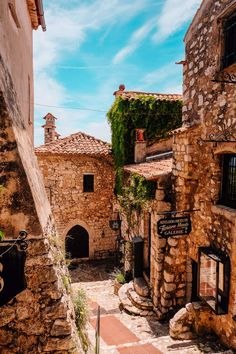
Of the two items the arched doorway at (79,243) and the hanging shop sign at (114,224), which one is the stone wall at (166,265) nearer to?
the hanging shop sign at (114,224)

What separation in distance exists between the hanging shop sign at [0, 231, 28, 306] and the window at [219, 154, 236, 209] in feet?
15.7

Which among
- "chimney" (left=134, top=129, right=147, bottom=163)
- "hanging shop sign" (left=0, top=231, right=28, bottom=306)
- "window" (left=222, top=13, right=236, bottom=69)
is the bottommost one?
"hanging shop sign" (left=0, top=231, right=28, bottom=306)

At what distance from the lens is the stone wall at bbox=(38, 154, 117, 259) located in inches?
574

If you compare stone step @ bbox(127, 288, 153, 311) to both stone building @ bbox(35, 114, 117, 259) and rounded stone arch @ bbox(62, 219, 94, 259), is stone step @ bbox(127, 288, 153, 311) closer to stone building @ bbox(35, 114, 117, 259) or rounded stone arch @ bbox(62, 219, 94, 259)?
rounded stone arch @ bbox(62, 219, 94, 259)

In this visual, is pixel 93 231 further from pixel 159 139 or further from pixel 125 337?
pixel 125 337

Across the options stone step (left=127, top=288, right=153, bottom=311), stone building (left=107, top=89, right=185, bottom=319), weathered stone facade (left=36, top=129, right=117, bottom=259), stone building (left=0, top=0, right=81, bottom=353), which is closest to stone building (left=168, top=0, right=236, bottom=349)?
stone building (left=107, top=89, right=185, bottom=319)

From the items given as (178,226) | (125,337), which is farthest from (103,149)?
(125,337)

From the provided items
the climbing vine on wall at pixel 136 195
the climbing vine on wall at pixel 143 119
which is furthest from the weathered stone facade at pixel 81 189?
the climbing vine on wall at pixel 136 195

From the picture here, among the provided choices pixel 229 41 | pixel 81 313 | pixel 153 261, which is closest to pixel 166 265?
pixel 153 261

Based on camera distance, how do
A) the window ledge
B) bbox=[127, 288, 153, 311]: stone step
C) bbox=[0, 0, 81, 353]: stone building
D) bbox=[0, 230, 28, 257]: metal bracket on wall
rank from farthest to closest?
bbox=[127, 288, 153, 311]: stone step → the window ledge → bbox=[0, 0, 81, 353]: stone building → bbox=[0, 230, 28, 257]: metal bracket on wall

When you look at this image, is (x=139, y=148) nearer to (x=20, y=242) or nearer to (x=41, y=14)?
(x=41, y=14)

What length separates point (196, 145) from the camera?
7.21 m

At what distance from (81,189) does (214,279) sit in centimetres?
996

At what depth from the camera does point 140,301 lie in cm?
906
